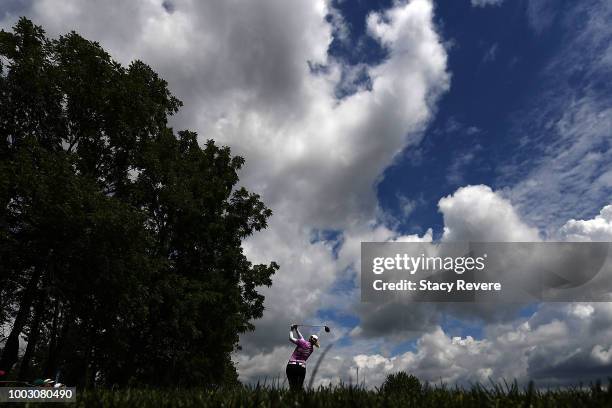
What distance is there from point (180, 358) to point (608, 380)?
2038 centimetres

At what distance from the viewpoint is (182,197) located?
22188mm

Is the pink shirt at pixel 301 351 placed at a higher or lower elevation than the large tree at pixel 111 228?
lower

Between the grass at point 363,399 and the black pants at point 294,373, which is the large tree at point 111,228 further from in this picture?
the grass at point 363,399

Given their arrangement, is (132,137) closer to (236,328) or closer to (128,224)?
(128,224)

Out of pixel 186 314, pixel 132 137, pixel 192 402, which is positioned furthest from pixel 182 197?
pixel 192 402

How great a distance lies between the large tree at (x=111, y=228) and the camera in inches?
698

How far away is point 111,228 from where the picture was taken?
17.5 metres

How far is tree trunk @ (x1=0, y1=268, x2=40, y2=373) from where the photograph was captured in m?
18.5

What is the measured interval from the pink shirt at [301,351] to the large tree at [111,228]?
23.9 ft

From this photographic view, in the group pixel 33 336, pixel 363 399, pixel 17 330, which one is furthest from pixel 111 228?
pixel 363 399

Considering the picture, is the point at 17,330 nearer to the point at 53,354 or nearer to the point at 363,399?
the point at 53,354

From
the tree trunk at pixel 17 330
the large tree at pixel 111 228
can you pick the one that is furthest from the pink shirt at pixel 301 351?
the tree trunk at pixel 17 330

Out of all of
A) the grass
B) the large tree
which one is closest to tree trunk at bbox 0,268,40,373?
the large tree

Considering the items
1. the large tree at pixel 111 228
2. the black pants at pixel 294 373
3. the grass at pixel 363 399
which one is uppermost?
the large tree at pixel 111 228
